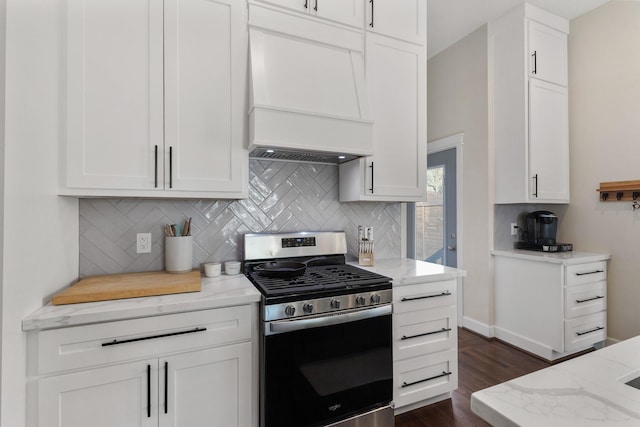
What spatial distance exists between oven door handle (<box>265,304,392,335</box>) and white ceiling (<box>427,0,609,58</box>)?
287 centimetres

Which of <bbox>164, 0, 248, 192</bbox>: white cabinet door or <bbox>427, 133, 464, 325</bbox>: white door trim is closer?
<bbox>164, 0, 248, 192</bbox>: white cabinet door

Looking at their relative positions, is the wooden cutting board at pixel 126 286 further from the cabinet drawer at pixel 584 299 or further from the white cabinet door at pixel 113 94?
the cabinet drawer at pixel 584 299

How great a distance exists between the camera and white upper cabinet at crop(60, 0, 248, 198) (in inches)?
59.1

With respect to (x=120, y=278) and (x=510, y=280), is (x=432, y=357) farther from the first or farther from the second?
(x=120, y=278)

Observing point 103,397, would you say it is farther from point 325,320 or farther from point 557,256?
point 557,256

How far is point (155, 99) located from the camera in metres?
1.63

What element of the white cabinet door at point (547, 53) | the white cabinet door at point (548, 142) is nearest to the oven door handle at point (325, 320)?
the white cabinet door at point (548, 142)

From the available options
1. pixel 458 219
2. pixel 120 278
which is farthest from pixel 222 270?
pixel 458 219

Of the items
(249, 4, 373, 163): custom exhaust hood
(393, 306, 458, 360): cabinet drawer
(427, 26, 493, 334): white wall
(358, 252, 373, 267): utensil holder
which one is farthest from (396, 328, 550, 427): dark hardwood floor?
(249, 4, 373, 163): custom exhaust hood

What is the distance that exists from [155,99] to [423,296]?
189cm

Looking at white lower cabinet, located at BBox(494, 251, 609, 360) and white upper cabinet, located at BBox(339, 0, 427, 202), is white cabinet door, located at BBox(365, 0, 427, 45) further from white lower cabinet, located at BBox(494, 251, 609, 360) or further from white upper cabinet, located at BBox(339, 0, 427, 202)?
white lower cabinet, located at BBox(494, 251, 609, 360)

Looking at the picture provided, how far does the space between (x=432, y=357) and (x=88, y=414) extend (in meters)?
1.82

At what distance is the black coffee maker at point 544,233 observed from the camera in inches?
119

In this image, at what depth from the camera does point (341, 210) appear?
2.46 meters
